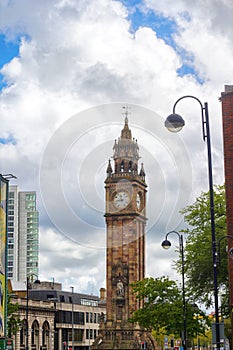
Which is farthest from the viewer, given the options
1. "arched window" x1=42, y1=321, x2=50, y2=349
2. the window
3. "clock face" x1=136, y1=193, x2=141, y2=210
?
the window

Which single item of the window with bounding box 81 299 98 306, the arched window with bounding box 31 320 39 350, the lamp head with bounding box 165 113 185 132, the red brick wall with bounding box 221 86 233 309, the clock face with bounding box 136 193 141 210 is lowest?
the arched window with bounding box 31 320 39 350

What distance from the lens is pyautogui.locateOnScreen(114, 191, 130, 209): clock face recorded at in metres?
136

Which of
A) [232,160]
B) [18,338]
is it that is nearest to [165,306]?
[232,160]

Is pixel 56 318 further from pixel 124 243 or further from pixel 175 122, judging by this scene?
pixel 175 122

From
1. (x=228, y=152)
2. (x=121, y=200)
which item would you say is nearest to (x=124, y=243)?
(x=121, y=200)

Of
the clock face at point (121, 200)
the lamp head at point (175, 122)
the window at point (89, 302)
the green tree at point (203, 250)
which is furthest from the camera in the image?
the window at point (89, 302)

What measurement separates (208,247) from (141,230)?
71640 millimetres

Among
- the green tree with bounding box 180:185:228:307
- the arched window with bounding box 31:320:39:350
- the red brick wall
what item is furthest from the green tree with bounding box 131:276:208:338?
the arched window with bounding box 31:320:39:350

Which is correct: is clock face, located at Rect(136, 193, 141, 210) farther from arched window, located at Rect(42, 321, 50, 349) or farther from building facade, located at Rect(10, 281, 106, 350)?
arched window, located at Rect(42, 321, 50, 349)

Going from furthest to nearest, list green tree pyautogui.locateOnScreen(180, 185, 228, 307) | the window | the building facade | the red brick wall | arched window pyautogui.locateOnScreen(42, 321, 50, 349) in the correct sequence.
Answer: the window, arched window pyautogui.locateOnScreen(42, 321, 50, 349), the building facade, green tree pyautogui.locateOnScreen(180, 185, 228, 307), the red brick wall

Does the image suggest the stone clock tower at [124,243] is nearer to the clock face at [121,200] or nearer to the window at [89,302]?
the clock face at [121,200]

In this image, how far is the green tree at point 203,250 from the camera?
214 ft

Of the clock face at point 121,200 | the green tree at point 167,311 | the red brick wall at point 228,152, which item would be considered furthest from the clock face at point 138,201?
the red brick wall at point 228,152

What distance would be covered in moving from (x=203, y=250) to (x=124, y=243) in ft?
228
